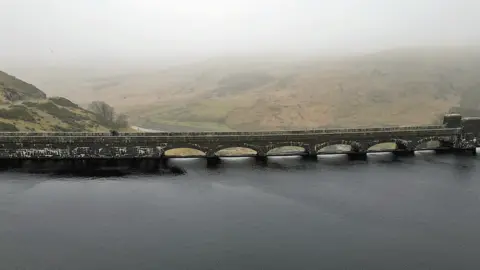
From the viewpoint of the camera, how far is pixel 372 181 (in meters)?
78.3

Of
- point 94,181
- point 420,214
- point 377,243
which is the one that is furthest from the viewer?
point 94,181

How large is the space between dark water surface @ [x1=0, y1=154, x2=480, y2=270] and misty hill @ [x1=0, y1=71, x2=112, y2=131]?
43132 millimetres

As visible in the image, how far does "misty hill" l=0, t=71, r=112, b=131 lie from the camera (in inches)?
4616

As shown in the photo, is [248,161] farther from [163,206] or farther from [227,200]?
[163,206]

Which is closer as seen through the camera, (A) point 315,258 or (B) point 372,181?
(A) point 315,258

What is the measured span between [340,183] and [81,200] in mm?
44445

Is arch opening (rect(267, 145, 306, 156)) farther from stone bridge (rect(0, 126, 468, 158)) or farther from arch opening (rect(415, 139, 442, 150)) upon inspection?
arch opening (rect(415, 139, 442, 150))

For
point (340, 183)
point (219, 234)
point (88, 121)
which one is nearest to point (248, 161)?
point (340, 183)

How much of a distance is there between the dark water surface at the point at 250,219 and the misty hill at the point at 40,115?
4313 cm

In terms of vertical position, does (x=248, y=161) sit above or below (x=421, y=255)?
above

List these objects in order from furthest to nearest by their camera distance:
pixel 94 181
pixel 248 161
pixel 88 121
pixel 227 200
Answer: pixel 88 121, pixel 248 161, pixel 94 181, pixel 227 200

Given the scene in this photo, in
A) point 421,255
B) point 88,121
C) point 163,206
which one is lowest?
point 421,255

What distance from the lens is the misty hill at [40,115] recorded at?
385 feet

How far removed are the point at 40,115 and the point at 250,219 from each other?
313 ft
